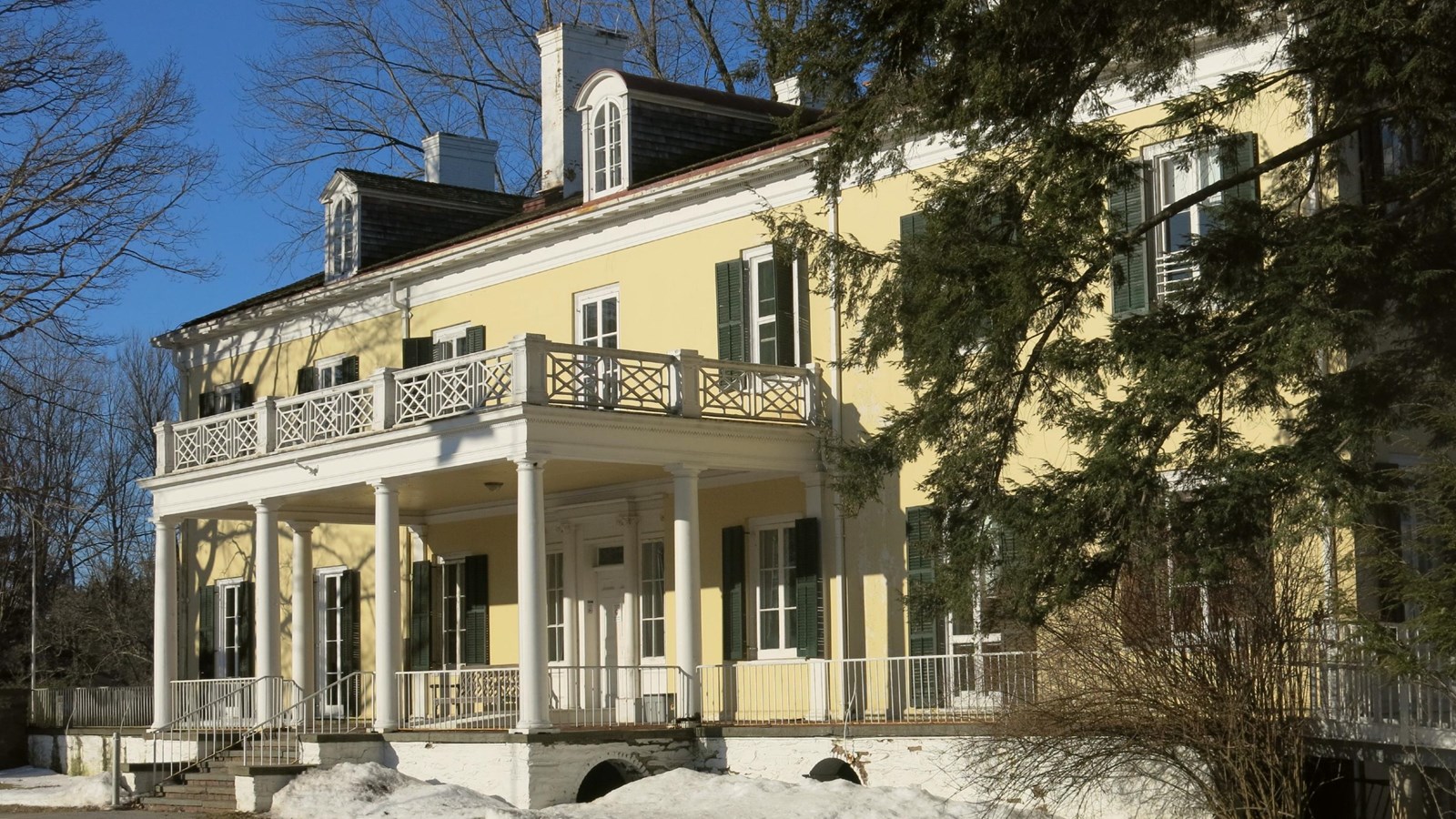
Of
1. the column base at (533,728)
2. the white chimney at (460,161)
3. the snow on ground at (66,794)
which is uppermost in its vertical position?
the white chimney at (460,161)

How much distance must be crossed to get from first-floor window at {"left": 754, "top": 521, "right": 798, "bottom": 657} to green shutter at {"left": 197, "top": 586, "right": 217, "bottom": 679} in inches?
498

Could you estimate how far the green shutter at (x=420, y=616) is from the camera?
2800 cm

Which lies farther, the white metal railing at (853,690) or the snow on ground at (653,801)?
the white metal railing at (853,690)

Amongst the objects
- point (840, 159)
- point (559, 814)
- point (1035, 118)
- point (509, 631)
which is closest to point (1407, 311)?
point (1035, 118)

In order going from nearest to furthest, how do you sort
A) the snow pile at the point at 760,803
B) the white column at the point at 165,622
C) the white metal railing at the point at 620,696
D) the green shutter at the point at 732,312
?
the snow pile at the point at 760,803, the white metal railing at the point at 620,696, the green shutter at the point at 732,312, the white column at the point at 165,622

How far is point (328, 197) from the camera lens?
3188 centimetres

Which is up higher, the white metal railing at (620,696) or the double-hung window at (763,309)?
the double-hung window at (763,309)

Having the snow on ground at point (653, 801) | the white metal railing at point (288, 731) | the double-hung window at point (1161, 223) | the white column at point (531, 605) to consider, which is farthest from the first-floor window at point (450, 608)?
the double-hung window at point (1161, 223)

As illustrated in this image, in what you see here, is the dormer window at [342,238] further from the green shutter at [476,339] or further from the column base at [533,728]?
the column base at [533,728]

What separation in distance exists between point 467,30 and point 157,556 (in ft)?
61.0

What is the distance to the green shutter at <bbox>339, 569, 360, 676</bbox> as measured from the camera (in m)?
29.8

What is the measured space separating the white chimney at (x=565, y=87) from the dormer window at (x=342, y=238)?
338 centimetres

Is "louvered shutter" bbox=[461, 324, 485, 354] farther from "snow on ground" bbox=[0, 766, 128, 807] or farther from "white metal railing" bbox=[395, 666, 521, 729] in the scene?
"snow on ground" bbox=[0, 766, 128, 807]

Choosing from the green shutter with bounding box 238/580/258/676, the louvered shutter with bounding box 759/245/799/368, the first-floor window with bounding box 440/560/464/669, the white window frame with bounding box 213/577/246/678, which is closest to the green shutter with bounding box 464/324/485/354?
the first-floor window with bounding box 440/560/464/669
